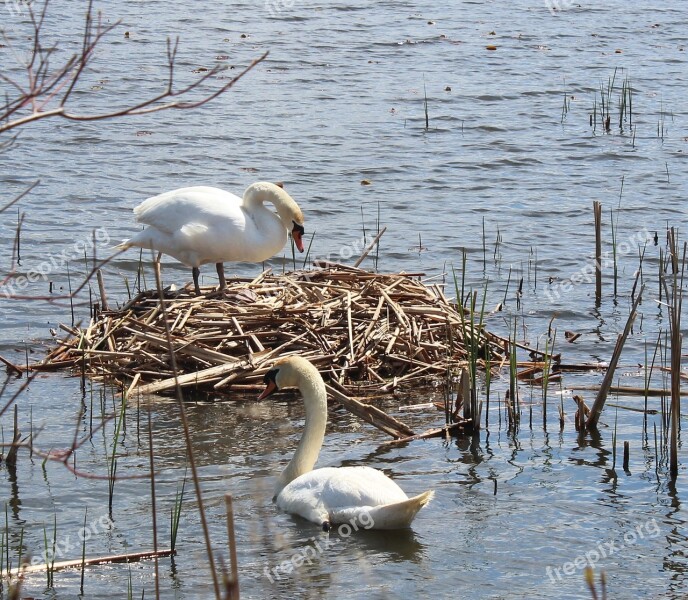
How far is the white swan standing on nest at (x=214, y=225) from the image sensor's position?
9.23 meters

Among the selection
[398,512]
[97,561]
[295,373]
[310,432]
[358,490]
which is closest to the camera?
[97,561]

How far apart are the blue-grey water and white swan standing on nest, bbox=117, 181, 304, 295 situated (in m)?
1.27

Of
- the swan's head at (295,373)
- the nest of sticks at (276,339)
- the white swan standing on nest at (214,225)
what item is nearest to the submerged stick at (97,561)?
the swan's head at (295,373)


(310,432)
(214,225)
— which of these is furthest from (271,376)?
(214,225)

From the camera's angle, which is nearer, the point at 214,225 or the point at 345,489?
the point at 345,489

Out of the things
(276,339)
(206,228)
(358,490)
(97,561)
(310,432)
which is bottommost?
(97,561)

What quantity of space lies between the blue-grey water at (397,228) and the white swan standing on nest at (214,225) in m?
1.27

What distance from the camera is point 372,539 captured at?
577 cm

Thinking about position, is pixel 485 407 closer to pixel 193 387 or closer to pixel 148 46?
pixel 193 387

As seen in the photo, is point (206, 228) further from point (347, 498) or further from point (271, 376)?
point (347, 498)

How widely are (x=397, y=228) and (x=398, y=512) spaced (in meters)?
7.44

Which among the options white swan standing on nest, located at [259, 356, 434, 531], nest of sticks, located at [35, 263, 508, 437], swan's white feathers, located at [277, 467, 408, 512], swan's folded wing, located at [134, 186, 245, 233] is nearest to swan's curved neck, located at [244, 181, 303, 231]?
swan's folded wing, located at [134, 186, 245, 233]

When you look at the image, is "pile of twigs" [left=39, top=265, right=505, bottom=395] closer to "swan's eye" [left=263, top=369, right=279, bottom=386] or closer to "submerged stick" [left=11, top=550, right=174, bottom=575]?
"swan's eye" [left=263, top=369, right=279, bottom=386]

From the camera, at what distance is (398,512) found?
5660mm
